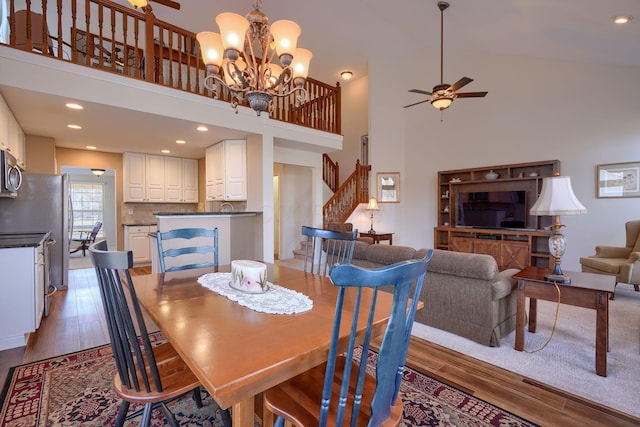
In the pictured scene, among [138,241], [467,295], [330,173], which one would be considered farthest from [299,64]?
[330,173]

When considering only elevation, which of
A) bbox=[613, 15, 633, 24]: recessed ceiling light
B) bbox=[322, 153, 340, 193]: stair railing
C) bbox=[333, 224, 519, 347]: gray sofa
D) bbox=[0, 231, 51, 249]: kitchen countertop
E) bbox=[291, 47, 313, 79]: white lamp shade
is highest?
bbox=[613, 15, 633, 24]: recessed ceiling light

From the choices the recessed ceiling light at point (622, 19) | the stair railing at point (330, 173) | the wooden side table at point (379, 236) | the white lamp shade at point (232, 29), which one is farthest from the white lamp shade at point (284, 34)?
the stair railing at point (330, 173)

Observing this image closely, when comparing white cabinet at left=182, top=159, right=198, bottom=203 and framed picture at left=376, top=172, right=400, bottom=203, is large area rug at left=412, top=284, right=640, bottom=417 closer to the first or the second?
framed picture at left=376, top=172, right=400, bottom=203

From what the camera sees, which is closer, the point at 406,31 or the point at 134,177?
the point at 134,177

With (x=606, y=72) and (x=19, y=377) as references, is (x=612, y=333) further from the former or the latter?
(x=19, y=377)

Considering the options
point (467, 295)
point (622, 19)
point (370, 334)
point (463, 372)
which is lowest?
point (463, 372)

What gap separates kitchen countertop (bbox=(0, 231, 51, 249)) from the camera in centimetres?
249

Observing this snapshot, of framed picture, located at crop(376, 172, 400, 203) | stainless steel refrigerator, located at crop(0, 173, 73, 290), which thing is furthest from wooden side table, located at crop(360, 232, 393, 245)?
stainless steel refrigerator, located at crop(0, 173, 73, 290)

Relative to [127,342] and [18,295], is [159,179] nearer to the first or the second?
[18,295]

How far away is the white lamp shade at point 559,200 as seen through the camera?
2324 millimetres

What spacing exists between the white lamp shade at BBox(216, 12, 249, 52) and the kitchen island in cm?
262

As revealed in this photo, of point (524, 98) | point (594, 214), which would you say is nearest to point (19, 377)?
point (594, 214)

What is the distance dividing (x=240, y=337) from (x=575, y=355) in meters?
2.74

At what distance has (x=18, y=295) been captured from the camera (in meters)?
2.46
